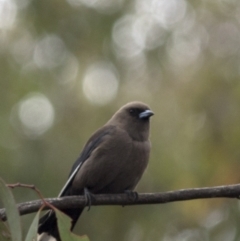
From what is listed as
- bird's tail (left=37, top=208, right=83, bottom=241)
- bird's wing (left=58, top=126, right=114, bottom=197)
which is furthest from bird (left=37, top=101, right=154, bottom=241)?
bird's tail (left=37, top=208, right=83, bottom=241)

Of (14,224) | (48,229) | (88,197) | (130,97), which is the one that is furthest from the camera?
(130,97)

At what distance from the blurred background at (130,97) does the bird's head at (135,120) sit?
1982 millimetres

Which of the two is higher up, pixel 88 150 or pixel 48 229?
pixel 88 150

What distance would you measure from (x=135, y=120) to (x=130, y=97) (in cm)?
368

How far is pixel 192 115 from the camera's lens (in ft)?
32.3

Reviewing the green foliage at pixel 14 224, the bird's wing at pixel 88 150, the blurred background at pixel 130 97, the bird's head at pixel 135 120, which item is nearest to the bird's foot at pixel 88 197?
the bird's wing at pixel 88 150

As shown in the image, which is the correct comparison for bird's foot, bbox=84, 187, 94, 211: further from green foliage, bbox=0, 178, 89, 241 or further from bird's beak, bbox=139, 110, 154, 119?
bird's beak, bbox=139, 110, 154, 119

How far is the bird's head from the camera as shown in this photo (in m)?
6.52

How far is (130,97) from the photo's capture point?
1042 cm

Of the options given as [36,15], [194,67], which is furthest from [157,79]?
[36,15]

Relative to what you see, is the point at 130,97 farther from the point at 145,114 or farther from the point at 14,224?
the point at 14,224

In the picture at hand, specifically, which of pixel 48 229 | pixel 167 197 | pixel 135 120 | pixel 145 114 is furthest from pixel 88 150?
pixel 167 197

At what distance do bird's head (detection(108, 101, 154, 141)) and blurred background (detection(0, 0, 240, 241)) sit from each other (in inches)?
78.0

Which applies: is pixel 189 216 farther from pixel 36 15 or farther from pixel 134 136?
pixel 36 15
